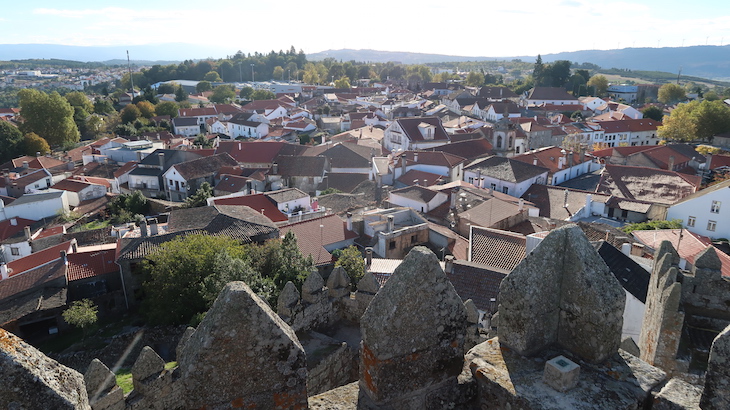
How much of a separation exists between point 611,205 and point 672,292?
26594 millimetres

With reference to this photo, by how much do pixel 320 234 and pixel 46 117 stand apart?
63.7 metres

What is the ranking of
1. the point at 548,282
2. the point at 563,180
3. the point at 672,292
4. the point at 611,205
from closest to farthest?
the point at 548,282 → the point at 672,292 → the point at 611,205 → the point at 563,180

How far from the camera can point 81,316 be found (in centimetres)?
2006

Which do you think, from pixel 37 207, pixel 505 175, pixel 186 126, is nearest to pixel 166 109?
pixel 186 126

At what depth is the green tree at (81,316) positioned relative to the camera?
20.0 metres

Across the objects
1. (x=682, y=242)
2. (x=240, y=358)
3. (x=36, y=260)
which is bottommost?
(x=36, y=260)

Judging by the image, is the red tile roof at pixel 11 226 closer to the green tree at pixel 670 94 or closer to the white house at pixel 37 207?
the white house at pixel 37 207

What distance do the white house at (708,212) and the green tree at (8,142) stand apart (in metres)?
74.3

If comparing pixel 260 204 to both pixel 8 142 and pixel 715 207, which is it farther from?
pixel 8 142

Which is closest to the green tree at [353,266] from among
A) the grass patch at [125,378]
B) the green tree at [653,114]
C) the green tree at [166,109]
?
the grass patch at [125,378]

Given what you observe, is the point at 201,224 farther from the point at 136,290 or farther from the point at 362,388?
the point at 362,388

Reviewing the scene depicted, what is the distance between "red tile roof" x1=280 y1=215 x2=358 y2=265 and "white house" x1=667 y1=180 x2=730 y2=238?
22303 millimetres

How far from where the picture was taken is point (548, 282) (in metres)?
5.00

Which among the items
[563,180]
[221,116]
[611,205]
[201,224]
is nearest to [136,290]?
[201,224]
